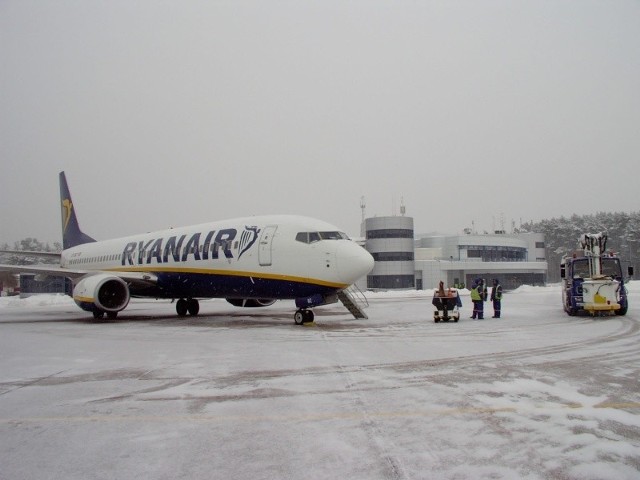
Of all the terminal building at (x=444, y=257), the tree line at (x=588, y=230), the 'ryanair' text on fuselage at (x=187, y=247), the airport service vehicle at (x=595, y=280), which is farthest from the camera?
the tree line at (x=588, y=230)

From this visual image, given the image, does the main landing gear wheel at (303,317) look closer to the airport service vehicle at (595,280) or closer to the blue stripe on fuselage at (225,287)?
the blue stripe on fuselage at (225,287)

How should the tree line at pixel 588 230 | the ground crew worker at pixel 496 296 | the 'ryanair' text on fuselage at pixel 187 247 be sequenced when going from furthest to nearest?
the tree line at pixel 588 230, the 'ryanair' text on fuselage at pixel 187 247, the ground crew worker at pixel 496 296

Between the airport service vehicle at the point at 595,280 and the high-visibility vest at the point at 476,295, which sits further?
the high-visibility vest at the point at 476,295

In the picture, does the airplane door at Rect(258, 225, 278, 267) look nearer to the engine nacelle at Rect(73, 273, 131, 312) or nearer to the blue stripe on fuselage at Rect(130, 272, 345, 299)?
the blue stripe on fuselage at Rect(130, 272, 345, 299)

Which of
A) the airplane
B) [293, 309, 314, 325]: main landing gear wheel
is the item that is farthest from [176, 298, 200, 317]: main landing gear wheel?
[293, 309, 314, 325]: main landing gear wheel

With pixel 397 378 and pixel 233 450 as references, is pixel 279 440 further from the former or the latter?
pixel 397 378

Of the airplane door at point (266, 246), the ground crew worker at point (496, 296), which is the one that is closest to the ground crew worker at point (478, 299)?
the ground crew worker at point (496, 296)

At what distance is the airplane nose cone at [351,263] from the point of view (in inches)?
658

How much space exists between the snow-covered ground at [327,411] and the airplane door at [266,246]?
6.46m

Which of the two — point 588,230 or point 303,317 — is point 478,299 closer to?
point 303,317

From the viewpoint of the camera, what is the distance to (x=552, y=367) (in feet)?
28.7

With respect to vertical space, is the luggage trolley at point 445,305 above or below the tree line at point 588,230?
below

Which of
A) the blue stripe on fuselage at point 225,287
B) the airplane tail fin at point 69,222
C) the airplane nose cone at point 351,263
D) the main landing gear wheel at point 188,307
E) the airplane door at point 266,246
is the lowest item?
the main landing gear wheel at point 188,307

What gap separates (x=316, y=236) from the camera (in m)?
17.7
